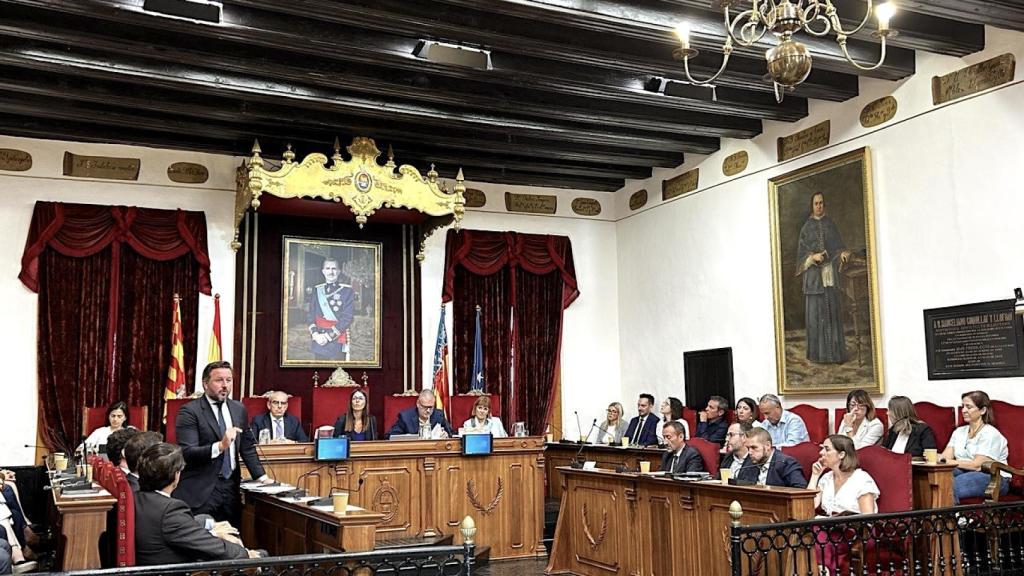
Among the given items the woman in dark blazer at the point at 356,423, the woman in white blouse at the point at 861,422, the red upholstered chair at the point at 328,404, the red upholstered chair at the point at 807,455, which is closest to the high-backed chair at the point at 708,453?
the red upholstered chair at the point at 807,455

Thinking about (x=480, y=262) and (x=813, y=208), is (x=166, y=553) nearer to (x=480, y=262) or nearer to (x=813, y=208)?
(x=813, y=208)

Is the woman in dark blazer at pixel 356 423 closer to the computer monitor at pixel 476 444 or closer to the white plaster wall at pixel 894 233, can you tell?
the computer monitor at pixel 476 444

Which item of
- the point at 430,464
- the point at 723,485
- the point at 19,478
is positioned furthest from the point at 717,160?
the point at 19,478

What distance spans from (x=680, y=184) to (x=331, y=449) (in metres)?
5.73

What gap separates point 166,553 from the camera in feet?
13.3

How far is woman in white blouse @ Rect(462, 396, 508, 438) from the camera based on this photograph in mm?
9688

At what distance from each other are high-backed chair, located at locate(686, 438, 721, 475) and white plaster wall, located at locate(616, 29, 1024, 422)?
2316 millimetres

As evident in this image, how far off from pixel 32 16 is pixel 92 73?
89 cm

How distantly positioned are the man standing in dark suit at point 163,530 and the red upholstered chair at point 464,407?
6.42 meters

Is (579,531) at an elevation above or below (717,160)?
below

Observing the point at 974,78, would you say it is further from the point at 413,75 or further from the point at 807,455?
the point at 413,75

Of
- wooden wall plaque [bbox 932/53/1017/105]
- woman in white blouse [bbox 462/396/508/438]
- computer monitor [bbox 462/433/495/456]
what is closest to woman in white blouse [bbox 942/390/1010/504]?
wooden wall plaque [bbox 932/53/1017/105]

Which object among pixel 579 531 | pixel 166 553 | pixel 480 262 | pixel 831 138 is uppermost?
pixel 831 138

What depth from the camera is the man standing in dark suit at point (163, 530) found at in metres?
4.04
